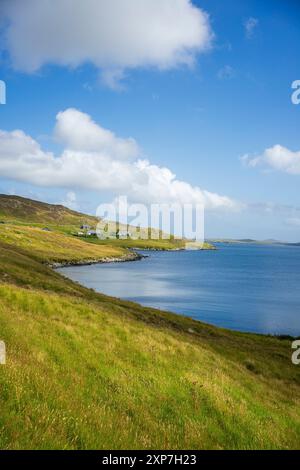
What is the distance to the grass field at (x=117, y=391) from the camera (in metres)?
9.30

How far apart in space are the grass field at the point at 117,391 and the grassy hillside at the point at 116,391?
0.04m

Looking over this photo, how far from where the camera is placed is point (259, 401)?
18.8 metres

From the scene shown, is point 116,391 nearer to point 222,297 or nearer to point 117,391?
point 117,391

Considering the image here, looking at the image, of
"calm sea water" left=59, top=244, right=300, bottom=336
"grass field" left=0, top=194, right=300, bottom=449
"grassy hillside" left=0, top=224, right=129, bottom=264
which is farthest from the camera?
"grassy hillside" left=0, top=224, right=129, bottom=264

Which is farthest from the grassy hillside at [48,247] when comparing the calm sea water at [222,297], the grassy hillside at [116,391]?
the grassy hillside at [116,391]

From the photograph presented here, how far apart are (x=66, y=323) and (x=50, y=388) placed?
11.1 m

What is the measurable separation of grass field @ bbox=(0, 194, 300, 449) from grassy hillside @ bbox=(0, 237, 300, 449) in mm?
41

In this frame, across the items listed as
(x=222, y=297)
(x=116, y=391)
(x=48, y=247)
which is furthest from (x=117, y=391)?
(x=48, y=247)

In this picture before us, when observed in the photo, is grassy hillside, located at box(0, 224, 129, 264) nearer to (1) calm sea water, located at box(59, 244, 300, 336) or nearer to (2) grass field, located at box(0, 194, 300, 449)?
(1) calm sea water, located at box(59, 244, 300, 336)

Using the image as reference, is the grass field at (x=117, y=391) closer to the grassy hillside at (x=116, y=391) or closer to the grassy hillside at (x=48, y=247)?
the grassy hillside at (x=116, y=391)

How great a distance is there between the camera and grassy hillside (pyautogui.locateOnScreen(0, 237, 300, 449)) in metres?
9.31

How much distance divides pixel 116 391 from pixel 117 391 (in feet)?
0.13

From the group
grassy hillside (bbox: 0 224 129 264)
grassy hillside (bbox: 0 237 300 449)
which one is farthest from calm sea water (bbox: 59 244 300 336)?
grassy hillside (bbox: 0 237 300 449)
